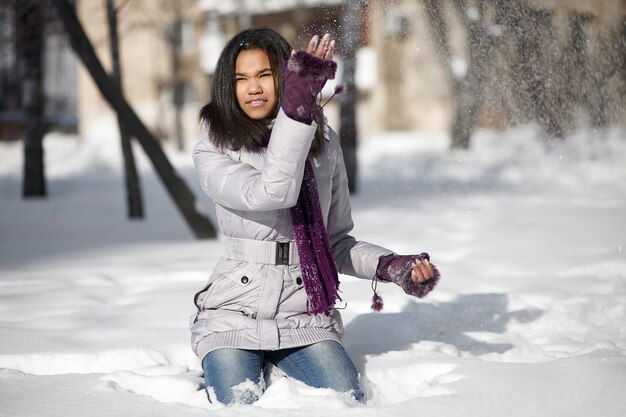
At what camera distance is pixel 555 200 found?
812cm

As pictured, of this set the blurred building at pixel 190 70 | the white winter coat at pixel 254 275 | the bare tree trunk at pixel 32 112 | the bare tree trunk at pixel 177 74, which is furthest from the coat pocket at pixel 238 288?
the bare tree trunk at pixel 177 74

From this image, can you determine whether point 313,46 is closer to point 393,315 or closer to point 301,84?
point 301,84

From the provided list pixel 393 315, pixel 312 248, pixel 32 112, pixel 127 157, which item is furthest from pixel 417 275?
pixel 32 112

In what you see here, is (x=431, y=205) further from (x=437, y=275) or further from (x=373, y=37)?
(x=373, y=37)

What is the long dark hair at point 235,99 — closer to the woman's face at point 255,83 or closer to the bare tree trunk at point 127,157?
the woman's face at point 255,83

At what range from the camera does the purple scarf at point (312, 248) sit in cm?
253

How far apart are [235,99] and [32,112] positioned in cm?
849

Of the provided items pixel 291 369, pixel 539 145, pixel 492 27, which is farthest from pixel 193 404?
pixel 539 145

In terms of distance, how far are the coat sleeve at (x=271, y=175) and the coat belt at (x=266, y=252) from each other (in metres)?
0.16

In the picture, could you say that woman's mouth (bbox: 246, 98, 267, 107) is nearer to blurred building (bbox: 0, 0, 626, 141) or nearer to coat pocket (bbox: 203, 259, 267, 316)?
coat pocket (bbox: 203, 259, 267, 316)

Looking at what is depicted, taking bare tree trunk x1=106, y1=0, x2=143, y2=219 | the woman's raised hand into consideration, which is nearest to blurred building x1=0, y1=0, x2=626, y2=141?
bare tree trunk x1=106, y1=0, x2=143, y2=219

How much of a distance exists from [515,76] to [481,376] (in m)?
2.20

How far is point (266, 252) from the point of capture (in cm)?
258

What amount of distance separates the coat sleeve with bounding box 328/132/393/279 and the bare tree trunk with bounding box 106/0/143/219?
17.8 ft
